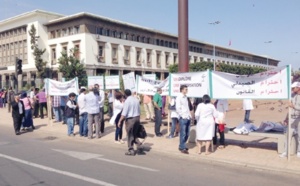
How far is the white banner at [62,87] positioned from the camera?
14539mm

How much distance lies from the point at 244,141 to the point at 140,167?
4129mm

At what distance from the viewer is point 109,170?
730 cm

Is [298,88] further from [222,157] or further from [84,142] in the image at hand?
[84,142]

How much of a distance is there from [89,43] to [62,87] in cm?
4188

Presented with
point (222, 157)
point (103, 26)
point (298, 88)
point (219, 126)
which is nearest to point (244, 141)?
point (219, 126)

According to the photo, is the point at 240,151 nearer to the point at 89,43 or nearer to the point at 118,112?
the point at 118,112

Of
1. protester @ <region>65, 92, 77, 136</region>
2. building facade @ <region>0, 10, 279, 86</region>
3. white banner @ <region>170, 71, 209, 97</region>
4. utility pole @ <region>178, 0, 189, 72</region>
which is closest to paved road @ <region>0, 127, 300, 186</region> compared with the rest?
protester @ <region>65, 92, 77, 136</region>

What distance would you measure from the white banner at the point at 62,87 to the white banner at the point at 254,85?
7.28m

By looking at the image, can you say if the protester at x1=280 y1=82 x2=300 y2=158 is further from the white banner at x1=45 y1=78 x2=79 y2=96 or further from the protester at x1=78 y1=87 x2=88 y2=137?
the white banner at x1=45 y1=78 x2=79 y2=96

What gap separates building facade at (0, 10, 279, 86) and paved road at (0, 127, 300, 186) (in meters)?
47.0

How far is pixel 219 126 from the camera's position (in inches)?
367

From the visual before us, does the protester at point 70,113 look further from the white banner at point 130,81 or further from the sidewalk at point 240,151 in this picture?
the white banner at point 130,81

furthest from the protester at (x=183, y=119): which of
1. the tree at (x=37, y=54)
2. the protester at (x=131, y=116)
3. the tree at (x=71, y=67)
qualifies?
the tree at (x=37, y=54)

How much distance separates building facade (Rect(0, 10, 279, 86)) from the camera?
56.2 m
